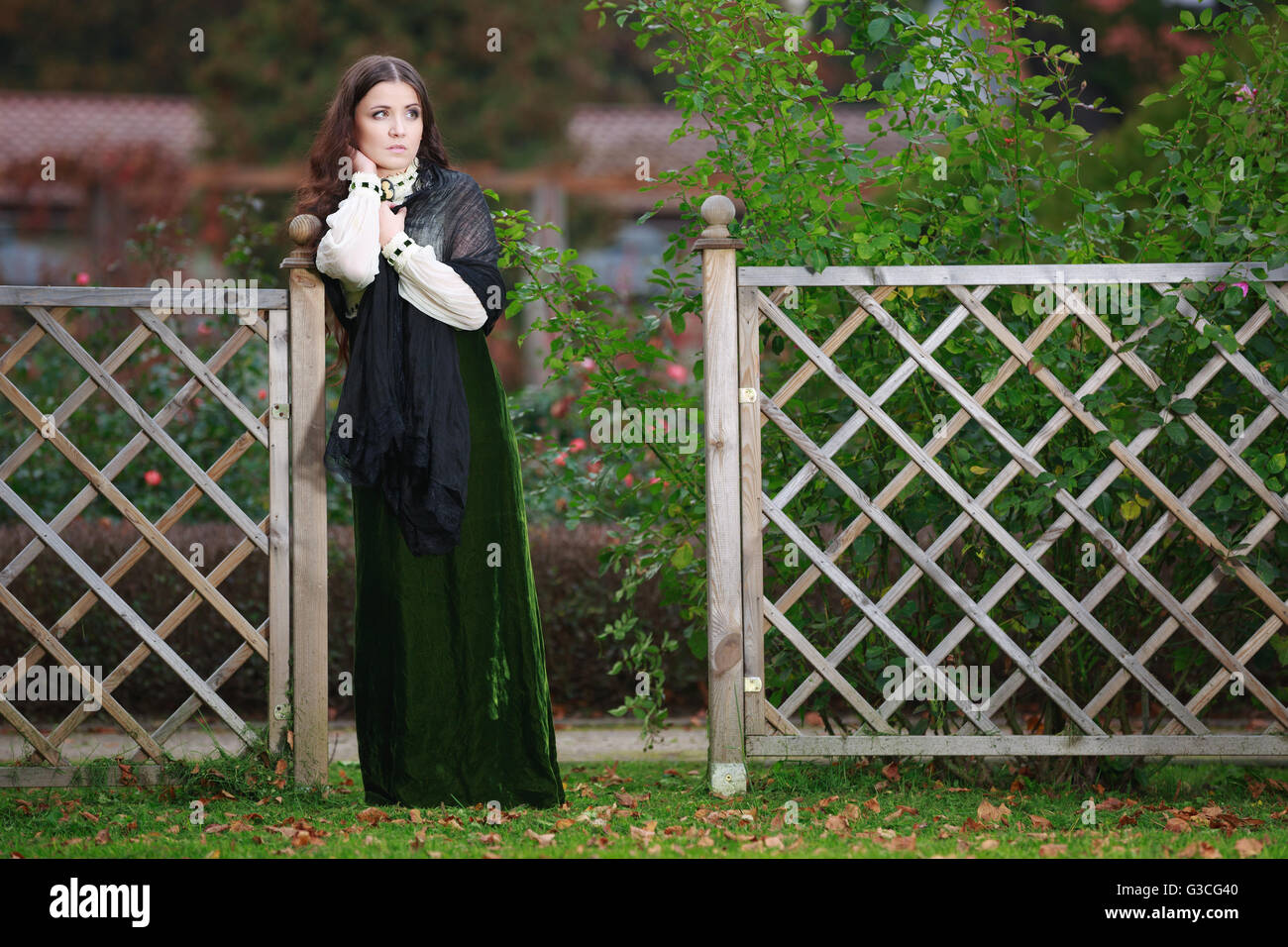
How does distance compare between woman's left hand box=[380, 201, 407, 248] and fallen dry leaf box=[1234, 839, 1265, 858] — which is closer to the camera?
fallen dry leaf box=[1234, 839, 1265, 858]

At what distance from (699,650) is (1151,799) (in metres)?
1.24

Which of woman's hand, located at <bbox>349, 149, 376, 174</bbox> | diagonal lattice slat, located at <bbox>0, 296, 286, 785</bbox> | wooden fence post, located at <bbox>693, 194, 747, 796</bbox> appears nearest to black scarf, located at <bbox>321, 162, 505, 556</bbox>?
woman's hand, located at <bbox>349, 149, 376, 174</bbox>

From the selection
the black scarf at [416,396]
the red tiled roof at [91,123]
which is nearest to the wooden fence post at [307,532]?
the black scarf at [416,396]

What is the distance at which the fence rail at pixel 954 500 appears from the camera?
10.3ft

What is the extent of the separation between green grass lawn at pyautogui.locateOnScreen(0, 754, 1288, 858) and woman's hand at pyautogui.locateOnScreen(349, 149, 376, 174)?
1.50 meters

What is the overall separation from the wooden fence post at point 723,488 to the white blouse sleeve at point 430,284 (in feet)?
1.94

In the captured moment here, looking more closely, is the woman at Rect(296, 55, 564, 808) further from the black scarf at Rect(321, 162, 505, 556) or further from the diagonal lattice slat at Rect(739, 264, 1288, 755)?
the diagonal lattice slat at Rect(739, 264, 1288, 755)

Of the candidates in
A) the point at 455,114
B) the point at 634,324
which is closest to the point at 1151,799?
the point at 634,324

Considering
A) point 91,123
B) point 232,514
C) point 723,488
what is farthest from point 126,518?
point 91,123

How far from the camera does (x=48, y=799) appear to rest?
3.28 meters

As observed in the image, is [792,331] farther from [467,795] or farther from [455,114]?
[455,114]

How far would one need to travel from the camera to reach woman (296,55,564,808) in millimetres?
3057

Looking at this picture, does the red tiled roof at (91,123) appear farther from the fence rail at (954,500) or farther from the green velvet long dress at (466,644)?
the fence rail at (954,500)

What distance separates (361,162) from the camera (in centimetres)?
312
